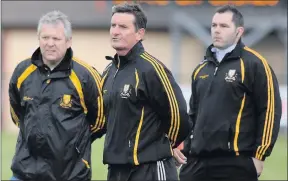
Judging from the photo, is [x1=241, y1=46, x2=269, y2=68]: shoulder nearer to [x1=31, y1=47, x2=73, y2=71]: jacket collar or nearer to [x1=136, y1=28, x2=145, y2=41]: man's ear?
[x1=136, y1=28, x2=145, y2=41]: man's ear

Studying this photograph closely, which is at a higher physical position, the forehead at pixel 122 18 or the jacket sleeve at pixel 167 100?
the forehead at pixel 122 18

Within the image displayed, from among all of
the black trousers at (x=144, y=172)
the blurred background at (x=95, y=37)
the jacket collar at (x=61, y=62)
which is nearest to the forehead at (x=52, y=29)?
the jacket collar at (x=61, y=62)

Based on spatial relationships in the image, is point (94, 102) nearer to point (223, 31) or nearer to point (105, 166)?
point (223, 31)

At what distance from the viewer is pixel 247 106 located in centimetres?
739

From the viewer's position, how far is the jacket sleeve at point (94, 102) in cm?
700

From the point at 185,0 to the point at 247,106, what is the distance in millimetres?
15909

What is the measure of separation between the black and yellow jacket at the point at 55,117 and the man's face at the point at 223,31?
3.97 feet

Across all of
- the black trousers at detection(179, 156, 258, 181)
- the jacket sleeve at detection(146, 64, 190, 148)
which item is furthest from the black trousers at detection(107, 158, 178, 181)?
the black trousers at detection(179, 156, 258, 181)

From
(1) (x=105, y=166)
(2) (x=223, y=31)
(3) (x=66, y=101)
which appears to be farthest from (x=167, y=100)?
(1) (x=105, y=166)

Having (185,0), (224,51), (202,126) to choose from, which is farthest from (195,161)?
(185,0)

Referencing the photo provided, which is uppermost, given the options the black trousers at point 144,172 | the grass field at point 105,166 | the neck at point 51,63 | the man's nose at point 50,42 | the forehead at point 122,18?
the forehead at point 122,18

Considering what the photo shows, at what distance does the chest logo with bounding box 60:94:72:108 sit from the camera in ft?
22.4

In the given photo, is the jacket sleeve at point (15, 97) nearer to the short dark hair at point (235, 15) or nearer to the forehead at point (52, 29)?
the forehead at point (52, 29)

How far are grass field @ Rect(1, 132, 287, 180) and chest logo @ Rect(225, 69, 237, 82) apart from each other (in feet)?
19.1
